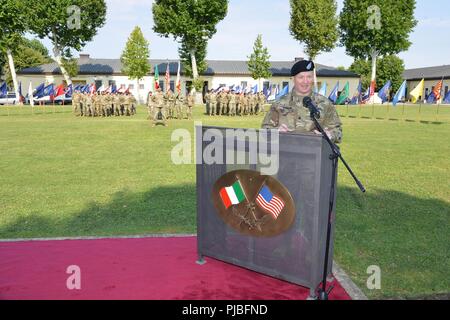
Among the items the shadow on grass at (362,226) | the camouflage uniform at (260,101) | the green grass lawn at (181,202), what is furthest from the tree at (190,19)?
the shadow on grass at (362,226)

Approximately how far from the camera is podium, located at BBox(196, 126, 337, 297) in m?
3.18

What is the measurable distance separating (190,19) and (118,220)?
4003cm

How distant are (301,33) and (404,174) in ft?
145

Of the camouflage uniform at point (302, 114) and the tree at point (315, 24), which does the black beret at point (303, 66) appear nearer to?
the camouflage uniform at point (302, 114)

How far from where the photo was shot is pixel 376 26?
160 ft

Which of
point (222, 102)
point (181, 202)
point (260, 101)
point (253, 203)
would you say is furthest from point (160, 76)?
point (253, 203)

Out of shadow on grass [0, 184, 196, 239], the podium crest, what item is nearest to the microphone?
the podium crest

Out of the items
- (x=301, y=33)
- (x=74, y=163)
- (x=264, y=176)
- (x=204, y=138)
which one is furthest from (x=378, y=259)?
(x=301, y=33)

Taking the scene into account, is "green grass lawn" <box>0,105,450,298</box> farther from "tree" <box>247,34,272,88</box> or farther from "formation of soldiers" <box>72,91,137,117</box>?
"tree" <box>247,34,272,88</box>

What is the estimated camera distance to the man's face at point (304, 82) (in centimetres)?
407

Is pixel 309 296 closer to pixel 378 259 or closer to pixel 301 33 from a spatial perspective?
pixel 378 259

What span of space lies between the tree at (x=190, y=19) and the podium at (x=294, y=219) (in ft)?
134

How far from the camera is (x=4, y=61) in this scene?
5534cm

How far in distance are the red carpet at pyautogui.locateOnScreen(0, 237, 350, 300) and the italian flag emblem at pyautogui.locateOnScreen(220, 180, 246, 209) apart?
0.74 m
